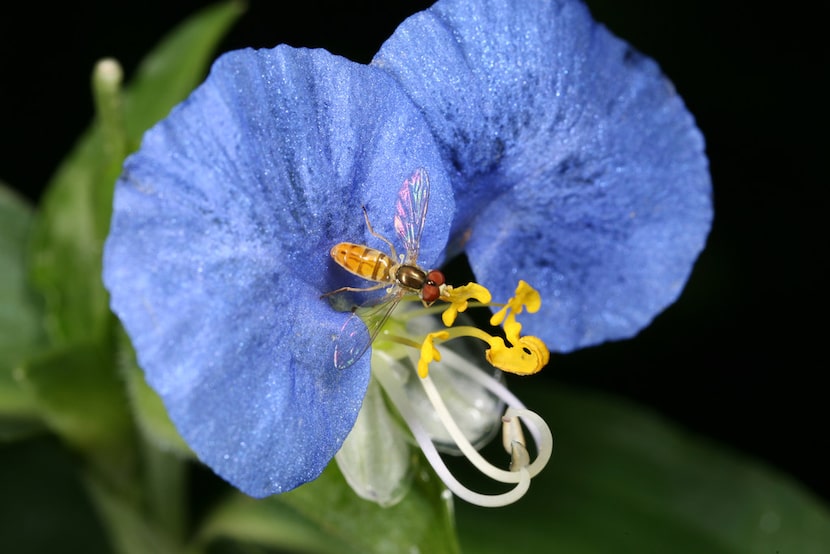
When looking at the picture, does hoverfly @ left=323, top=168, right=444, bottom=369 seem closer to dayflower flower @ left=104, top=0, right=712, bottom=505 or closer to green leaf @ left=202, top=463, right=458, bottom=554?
dayflower flower @ left=104, top=0, right=712, bottom=505

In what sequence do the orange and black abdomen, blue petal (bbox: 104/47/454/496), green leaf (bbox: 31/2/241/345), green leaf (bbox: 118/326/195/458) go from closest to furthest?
blue petal (bbox: 104/47/454/496), the orange and black abdomen, green leaf (bbox: 118/326/195/458), green leaf (bbox: 31/2/241/345)

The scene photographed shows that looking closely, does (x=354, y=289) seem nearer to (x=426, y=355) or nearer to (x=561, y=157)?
(x=426, y=355)

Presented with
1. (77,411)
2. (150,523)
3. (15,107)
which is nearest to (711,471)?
(150,523)

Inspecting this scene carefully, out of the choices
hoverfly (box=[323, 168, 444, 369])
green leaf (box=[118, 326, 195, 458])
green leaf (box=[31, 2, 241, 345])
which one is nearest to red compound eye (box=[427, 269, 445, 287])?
hoverfly (box=[323, 168, 444, 369])

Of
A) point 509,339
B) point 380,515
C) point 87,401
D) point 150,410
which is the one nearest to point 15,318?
point 87,401

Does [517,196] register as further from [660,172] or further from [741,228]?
[741,228]

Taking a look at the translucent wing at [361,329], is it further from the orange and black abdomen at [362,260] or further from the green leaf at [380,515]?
the green leaf at [380,515]
